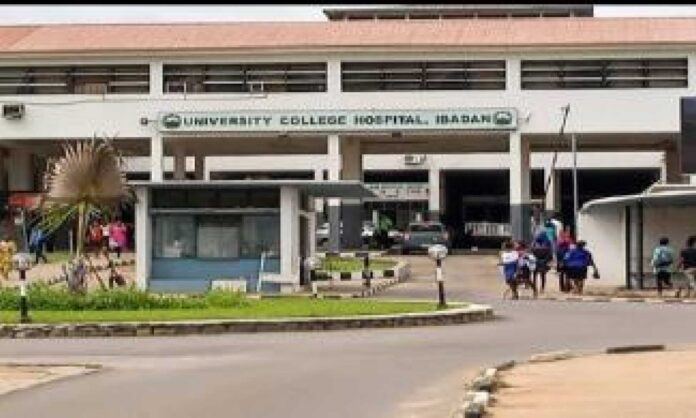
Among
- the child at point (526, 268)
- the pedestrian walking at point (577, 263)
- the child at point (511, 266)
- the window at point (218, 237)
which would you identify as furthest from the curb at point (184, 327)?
the window at point (218, 237)

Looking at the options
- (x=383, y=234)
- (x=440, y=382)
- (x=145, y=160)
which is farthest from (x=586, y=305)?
(x=145, y=160)

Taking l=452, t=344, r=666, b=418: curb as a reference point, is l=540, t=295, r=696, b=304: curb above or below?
above

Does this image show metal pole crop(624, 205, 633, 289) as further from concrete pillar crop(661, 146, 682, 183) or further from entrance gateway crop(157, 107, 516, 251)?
concrete pillar crop(661, 146, 682, 183)

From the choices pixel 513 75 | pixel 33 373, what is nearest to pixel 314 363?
pixel 33 373

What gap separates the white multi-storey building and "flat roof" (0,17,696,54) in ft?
0.27

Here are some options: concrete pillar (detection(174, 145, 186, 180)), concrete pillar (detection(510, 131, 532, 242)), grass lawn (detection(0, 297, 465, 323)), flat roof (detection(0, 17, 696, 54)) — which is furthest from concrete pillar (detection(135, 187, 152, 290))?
concrete pillar (detection(174, 145, 186, 180))

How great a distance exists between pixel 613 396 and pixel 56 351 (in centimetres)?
916

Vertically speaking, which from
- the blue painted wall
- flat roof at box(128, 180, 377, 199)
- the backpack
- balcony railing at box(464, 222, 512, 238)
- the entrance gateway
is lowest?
the blue painted wall

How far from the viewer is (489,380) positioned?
43.3 feet

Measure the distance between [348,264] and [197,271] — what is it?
9400 mm

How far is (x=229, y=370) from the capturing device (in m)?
15.6

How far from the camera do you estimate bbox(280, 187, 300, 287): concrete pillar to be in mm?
31938

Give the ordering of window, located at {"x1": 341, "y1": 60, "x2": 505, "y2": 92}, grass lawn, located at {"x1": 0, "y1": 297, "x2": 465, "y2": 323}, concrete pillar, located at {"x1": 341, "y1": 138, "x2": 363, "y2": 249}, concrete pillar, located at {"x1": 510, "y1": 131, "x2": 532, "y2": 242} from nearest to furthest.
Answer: grass lawn, located at {"x1": 0, "y1": 297, "x2": 465, "y2": 323}
concrete pillar, located at {"x1": 510, "y1": 131, "x2": 532, "y2": 242}
window, located at {"x1": 341, "y1": 60, "x2": 505, "y2": 92}
concrete pillar, located at {"x1": 341, "y1": 138, "x2": 363, "y2": 249}

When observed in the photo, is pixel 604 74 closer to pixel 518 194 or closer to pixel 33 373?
pixel 518 194
